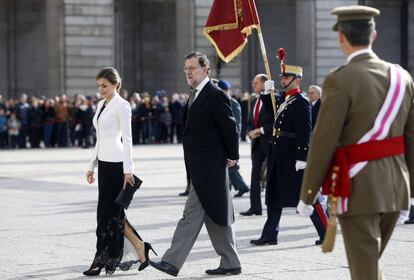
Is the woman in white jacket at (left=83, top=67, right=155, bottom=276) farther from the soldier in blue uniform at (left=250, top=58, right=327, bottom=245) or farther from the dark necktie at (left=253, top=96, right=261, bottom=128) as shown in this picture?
the dark necktie at (left=253, top=96, right=261, bottom=128)

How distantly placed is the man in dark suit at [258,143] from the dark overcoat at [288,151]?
102 inches

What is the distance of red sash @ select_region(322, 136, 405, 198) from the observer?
22.1 ft

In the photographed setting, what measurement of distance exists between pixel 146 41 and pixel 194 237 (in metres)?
37.8

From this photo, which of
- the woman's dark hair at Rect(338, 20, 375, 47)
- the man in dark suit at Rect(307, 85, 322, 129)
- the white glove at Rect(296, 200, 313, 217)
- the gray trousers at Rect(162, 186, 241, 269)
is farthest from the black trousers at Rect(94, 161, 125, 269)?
the man in dark suit at Rect(307, 85, 322, 129)

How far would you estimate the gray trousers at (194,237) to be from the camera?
9.80 m

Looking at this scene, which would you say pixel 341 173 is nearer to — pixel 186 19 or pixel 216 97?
pixel 216 97

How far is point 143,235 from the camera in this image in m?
13.1

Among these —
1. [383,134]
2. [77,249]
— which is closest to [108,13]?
[77,249]

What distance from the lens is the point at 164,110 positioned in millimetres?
39125

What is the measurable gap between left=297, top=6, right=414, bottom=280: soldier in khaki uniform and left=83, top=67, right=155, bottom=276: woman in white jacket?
142 inches

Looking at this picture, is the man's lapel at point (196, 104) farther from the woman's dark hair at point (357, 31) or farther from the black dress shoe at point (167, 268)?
the woman's dark hair at point (357, 31)

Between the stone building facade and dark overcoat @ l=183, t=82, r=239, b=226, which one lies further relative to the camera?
the stone building facade

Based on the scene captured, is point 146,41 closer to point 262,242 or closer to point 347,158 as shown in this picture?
point 262,242

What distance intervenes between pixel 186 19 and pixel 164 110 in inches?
226
